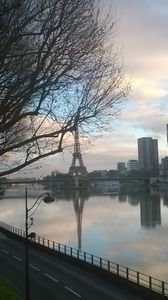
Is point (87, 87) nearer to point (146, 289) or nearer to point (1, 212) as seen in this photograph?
point (146, 289)

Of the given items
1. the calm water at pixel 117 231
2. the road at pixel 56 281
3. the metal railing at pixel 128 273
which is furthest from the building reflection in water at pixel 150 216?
the road at pixel 56 281

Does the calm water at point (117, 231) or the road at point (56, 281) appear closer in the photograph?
the road at point (56, 281)

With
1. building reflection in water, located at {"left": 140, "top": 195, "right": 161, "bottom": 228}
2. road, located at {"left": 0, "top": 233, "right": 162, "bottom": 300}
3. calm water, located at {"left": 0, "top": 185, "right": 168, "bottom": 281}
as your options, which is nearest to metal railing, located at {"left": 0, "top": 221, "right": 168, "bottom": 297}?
road, located at {"left": 0, "top": 233, "right": 162, "bottom": 300}

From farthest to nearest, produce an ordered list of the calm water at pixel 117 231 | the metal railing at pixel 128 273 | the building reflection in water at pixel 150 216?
the building reflection in water at pixel 150 216 < the calm water at pixel 117 231 < the metal railing at pixel 128 273

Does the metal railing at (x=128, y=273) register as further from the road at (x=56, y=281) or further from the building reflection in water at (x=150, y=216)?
the building reflection in water at (x=150, y=216)

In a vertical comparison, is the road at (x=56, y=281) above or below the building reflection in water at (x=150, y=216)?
below

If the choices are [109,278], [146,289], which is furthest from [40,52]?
[109,278]

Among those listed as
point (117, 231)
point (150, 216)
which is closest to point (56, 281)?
point (117, 231)

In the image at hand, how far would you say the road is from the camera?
2653 cm

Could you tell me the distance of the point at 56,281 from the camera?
99.9 feet

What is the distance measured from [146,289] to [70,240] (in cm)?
3234

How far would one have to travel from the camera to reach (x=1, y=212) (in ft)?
352

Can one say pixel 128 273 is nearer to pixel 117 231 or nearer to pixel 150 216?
pixel 117 231

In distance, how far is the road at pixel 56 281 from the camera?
26.5m
